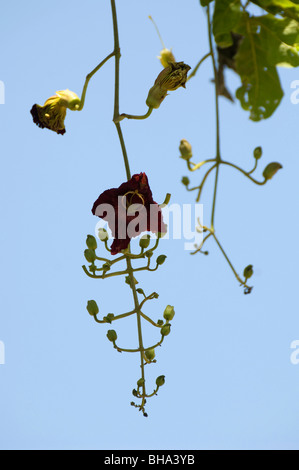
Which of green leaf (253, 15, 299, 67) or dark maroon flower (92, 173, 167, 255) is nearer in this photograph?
dark maroon flower (92, 173, 167, 255)

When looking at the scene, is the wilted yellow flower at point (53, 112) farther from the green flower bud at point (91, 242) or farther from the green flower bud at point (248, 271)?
the green flower bud at point (248, 271)

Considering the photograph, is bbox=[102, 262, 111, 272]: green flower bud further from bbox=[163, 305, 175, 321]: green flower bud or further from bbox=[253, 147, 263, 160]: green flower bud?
bbox=[253, 147, 263, 160]: green flower bud

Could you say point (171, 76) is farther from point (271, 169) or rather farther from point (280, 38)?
point (280, 38)

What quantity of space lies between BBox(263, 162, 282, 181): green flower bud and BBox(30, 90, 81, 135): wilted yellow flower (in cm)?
25

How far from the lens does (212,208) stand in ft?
2.50

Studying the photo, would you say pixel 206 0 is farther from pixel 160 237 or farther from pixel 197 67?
pixel 160 237

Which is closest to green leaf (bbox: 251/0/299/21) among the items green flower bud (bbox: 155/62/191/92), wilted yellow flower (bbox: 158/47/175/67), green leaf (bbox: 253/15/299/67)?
green leaf (bbox: 253/15/299/67)

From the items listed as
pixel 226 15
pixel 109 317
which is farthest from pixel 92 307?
pixel 226 15

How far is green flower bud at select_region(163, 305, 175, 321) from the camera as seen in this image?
2.01ft

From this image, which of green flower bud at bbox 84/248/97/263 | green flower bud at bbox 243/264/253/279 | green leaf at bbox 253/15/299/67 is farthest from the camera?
green leaf at bbox 253/15/299/67

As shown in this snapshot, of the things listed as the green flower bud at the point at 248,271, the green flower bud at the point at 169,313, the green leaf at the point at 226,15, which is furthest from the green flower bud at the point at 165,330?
the green leaf at the point at 226,15

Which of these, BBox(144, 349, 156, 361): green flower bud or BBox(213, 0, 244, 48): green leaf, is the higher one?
BBox(213, 0, 244, 48): green leaf

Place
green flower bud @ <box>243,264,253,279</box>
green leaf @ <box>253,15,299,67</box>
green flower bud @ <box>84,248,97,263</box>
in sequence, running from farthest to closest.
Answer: green leaf @ <box>253,15,299,67</box> < green flower bud @ <box>243,264,253,279</box> < green flower bud @ <box>84,248,97,263</box>

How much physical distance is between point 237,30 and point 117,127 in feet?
1.23
